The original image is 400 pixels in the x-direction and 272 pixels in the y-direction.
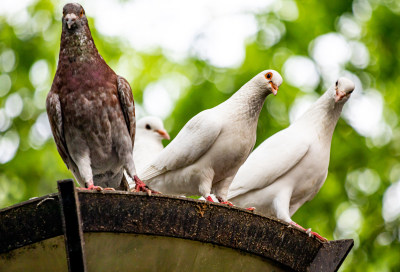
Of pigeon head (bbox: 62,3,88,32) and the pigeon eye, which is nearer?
pigeon head (bbox: 62,3,88,32)

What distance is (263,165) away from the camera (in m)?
6.61

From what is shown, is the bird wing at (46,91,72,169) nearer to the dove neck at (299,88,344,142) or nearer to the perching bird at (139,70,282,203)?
the perching bird at (139,70,282,203)

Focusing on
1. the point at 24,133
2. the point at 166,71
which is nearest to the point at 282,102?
the point at 166,71

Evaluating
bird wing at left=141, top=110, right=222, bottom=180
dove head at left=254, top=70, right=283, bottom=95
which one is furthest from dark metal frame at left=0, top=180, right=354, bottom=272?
dove head at left=254, top=70, right=283, bottom=95

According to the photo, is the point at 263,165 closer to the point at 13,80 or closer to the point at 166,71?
the point at 166,71

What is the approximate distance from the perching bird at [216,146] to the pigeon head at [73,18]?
1301mm

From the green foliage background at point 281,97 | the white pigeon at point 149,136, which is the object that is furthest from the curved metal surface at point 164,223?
the green foliage background at point 281,97

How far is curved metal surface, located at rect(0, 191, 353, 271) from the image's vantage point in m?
3.26

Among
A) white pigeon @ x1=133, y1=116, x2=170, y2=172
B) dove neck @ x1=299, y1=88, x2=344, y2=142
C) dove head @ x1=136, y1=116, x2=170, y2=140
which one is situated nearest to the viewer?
dove neck @ x1=299, y1=88, x2=344, y2=142

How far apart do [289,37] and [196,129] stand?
706 cm

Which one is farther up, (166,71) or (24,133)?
(166,71)

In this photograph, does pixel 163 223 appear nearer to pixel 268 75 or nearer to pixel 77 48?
pixel 77 48

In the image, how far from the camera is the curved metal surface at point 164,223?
3264mm

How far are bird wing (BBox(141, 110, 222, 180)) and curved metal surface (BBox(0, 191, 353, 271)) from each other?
221 centimetres
